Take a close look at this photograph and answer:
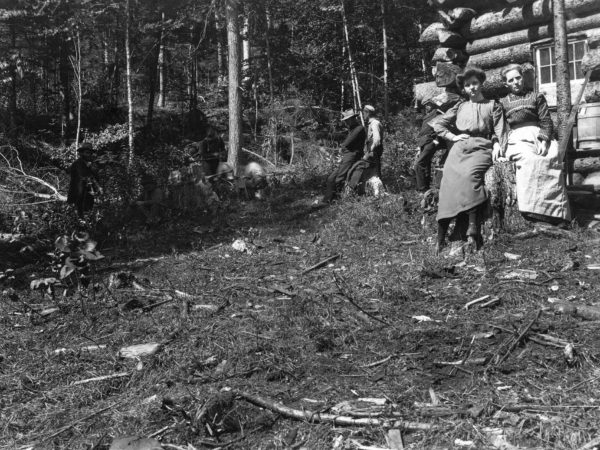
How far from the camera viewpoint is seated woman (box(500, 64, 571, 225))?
7.54 meters

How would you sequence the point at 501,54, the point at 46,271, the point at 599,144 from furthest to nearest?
the point at 501,54, the point at 599,144, the point at 46,271

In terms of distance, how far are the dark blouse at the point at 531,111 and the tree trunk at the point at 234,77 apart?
886cm

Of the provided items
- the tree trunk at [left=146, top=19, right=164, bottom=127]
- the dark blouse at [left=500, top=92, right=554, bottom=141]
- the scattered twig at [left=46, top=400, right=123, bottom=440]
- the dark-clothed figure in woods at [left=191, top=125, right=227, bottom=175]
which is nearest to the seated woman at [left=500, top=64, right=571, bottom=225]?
the dark blouse at [left=500, top=92, right=554, bottom=141]

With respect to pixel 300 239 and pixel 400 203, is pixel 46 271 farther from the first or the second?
pixel 400 203

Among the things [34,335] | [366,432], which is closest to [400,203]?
[34,335]

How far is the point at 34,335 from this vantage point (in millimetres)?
5973

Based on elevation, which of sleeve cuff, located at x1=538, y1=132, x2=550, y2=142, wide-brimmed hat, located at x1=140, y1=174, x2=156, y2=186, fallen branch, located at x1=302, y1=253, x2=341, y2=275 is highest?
sleeve cuff, located at x1=538, y1=132, x2=550, y2=142

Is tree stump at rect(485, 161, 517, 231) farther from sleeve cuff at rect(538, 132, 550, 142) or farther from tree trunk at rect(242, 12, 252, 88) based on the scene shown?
tree trunk at rect(242, 12, 252, 88)

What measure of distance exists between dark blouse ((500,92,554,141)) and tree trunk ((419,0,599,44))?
142 inches

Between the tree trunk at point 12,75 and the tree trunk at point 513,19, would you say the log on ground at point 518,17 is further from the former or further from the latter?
the tree trunk at point 12,75

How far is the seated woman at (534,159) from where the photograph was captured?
754 centimetres

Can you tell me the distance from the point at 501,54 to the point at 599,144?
9.34 ft

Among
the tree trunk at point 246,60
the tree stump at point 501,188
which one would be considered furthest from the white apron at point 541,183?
the tree trunk at point 246,60

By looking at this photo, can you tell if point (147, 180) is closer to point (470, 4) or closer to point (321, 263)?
point (470, 4)
